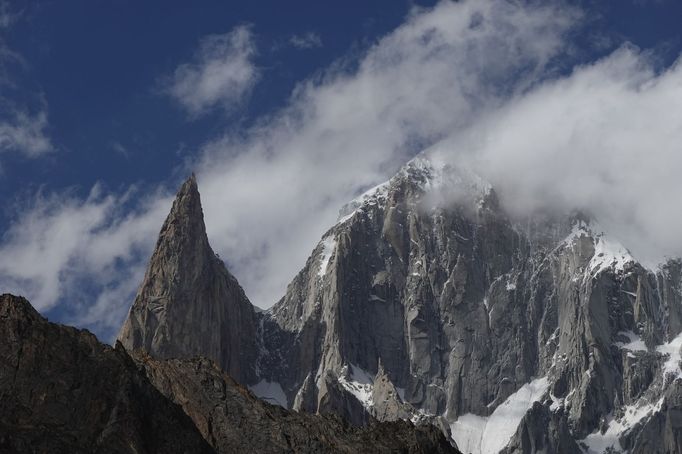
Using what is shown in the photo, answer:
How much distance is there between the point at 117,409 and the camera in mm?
96875

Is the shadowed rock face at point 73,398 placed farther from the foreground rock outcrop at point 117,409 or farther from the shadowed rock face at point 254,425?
the shadowed rock face at point 254,425

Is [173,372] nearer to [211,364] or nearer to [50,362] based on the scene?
[211,364]

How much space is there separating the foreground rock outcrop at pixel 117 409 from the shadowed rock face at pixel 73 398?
53 mm

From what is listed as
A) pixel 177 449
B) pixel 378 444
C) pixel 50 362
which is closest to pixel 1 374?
pixel 50 362

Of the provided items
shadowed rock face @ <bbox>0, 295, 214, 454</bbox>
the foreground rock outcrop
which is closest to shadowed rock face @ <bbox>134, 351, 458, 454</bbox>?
the foreground rock outcrop

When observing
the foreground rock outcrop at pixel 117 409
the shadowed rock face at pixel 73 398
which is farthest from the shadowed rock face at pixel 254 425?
the shadowed rock face at pixel 73 398

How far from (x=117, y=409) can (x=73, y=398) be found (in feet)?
7.85

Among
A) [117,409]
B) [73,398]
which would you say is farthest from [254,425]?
[73,398]

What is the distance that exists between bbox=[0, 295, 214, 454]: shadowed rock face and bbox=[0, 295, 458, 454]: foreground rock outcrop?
0.17ft

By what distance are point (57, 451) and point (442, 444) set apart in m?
32.0

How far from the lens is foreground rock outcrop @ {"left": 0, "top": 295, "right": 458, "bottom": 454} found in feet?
310

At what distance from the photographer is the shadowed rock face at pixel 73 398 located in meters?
94.0

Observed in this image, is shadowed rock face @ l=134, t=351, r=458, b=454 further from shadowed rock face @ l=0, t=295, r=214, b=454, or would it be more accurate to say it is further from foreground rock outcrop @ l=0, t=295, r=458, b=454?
shadowed rock face @ l=0, t=295, r=214, b=454

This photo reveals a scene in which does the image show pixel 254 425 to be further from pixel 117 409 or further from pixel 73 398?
pixel 73 398
